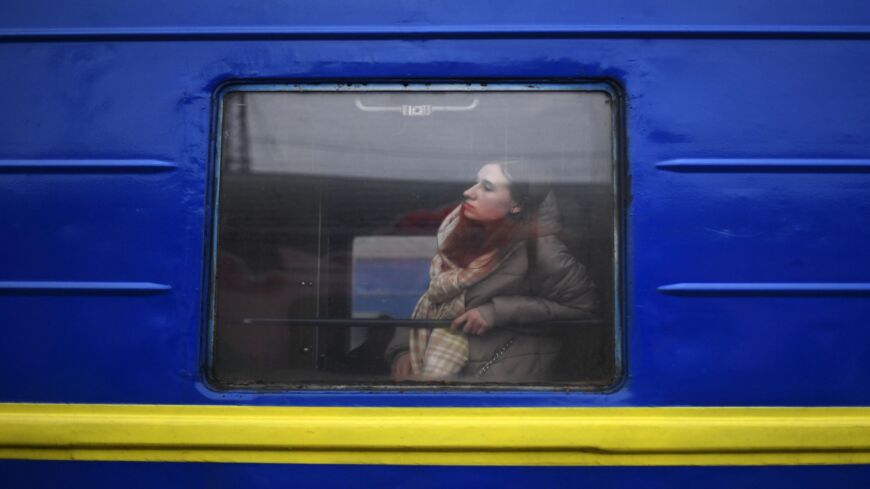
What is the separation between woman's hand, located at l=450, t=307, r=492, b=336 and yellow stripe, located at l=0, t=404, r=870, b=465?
197mm

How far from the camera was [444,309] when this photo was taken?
1.73m

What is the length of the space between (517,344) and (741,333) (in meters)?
0.55

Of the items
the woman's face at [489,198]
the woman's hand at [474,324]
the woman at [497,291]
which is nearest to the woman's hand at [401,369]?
the woman at [497,291]

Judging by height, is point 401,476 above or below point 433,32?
below

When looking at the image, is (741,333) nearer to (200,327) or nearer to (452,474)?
(452,474)

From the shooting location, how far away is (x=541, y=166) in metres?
1.73

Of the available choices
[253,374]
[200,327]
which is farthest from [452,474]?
[200,327]

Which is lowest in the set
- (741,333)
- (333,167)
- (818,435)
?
(818,435)

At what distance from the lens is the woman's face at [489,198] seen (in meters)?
1.73

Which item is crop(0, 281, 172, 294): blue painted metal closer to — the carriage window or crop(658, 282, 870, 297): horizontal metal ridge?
the carriage window

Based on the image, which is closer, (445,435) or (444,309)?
(445,435)

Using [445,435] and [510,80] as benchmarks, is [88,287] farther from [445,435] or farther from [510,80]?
[510,80]

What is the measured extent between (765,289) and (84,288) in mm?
1692

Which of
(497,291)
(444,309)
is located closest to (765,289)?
(497,291)
